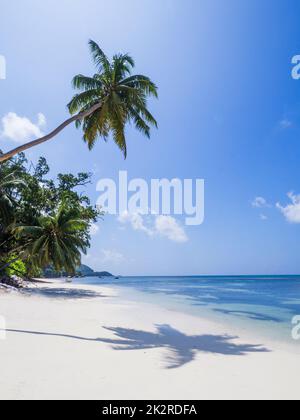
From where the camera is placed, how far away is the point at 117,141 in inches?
425

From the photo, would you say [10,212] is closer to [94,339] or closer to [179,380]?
[94,339]

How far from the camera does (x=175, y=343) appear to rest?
6.91 m

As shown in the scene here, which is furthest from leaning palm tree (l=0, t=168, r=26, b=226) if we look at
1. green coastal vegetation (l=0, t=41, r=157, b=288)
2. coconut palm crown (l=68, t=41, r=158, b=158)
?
coconut palm crown (l=68, t=41, r=158, b=158)

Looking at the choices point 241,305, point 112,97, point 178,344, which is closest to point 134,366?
point 178,344

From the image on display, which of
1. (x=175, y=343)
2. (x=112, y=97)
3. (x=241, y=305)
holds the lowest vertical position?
(x=241, y=305)

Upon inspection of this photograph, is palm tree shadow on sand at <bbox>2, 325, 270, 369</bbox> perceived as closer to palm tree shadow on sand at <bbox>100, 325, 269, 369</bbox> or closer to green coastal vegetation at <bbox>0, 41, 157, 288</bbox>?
palm tree shadow on sand at <bbox>100, 325, 269, 369</bbox>

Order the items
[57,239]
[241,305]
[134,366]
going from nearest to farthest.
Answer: [134,366]
[241,305]
[57,239]

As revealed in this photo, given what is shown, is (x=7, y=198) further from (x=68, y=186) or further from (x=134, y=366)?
(x=134, y=366)

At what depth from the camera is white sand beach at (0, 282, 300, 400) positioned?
145 inches

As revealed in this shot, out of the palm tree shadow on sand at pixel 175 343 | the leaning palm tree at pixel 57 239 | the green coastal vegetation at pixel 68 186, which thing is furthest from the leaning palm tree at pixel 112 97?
the leaning palm tree at pixel 57 239

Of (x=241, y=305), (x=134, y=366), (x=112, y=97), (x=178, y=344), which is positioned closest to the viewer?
(x=134, y=366)

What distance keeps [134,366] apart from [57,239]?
1666 centimetres
